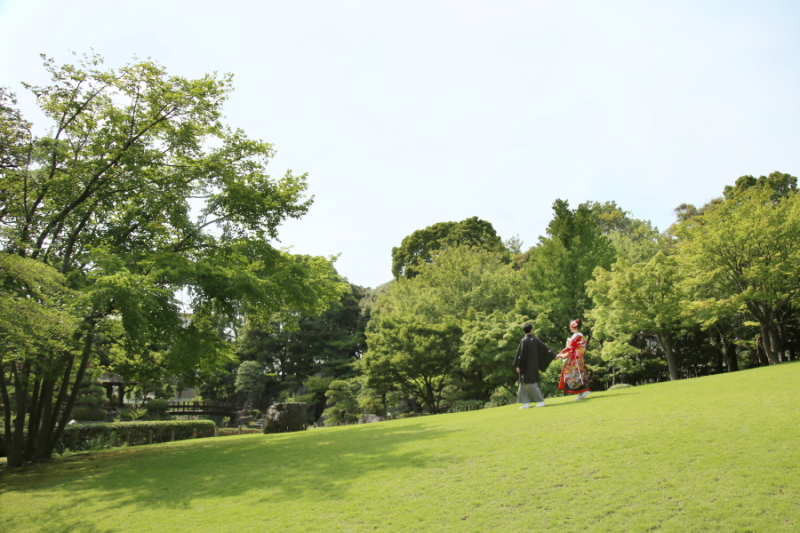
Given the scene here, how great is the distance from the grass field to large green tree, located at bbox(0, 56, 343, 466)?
2.91 m

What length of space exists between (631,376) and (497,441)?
20.1m

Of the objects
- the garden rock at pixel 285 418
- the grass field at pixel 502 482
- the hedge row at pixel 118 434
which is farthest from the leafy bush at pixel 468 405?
the grass field at pixel 502 482

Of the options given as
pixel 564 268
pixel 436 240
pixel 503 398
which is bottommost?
pixel 503 398

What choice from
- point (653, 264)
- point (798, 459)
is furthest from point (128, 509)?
point (653, 264)

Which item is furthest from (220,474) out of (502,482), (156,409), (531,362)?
(156,409)

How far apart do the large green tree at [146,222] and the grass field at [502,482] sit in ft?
9.55

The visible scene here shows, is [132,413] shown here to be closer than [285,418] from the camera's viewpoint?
No

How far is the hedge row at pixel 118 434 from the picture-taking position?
586 inches

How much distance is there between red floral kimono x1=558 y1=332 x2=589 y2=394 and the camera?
1209 centimetres

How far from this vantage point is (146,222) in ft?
40.4

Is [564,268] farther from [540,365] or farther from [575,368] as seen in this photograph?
[540,365]

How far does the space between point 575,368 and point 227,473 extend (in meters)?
8.48

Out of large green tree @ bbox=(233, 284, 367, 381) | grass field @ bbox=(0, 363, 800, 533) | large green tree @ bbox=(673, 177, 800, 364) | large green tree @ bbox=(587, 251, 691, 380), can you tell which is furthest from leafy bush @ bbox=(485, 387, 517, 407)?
large green tree @ bbox=(233, 284, 367, 381)

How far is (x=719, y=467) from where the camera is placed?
4723 millimetres
